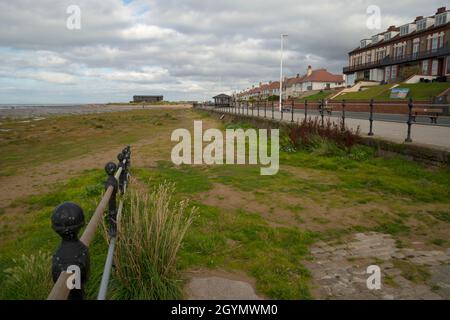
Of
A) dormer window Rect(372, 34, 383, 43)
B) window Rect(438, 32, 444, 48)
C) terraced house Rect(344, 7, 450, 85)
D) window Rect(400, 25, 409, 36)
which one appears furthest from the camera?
dormer window Rect(372, 34, 383, 43)

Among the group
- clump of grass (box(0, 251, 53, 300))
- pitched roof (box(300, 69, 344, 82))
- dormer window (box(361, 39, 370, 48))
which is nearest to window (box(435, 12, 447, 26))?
dormer window (box(361, 39, 370, 48))

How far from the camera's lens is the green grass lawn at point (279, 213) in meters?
3.80

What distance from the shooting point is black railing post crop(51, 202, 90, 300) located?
1.61 metres

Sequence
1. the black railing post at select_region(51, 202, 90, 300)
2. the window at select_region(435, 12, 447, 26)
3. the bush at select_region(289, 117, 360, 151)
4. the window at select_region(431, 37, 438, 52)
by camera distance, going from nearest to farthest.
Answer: the black railing post at select_region(51, 202, 90, 300) → the bush at select_region(289, 117, 360, 151) → the window at select_region(435, 12, 447, 26) → the window at select_region(431, 37, 438, 52)

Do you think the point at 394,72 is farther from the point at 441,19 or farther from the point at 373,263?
the point at 373,263

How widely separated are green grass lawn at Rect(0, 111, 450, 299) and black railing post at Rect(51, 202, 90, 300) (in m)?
1.58

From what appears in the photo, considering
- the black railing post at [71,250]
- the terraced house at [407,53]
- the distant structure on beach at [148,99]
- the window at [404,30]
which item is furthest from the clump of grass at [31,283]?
the distant structure on beach at [148,99]

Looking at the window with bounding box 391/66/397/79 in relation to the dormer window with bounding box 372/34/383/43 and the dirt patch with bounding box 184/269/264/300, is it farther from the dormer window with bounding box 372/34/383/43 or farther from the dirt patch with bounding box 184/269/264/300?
the dirt patch with bounding box 184/269/264/300

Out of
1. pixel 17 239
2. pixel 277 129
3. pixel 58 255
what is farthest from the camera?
pixel 277 129

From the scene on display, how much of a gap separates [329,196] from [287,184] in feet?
3.68

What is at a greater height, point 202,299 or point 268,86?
point 268,86
